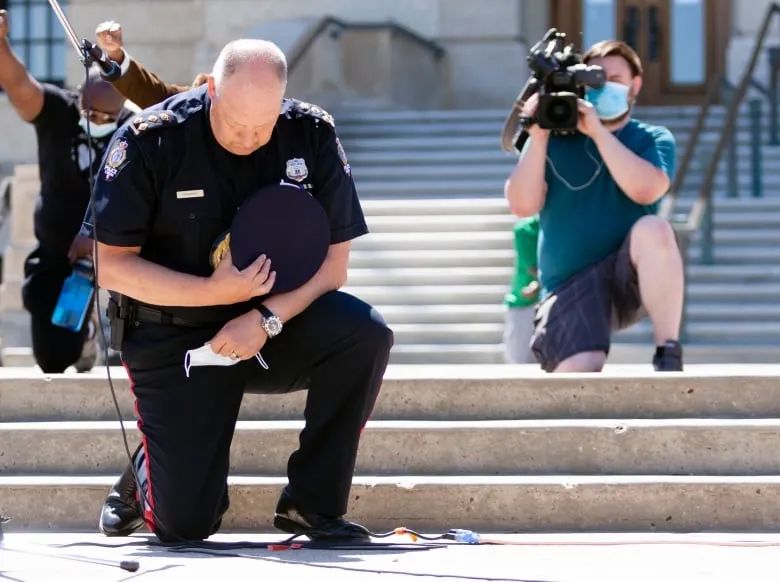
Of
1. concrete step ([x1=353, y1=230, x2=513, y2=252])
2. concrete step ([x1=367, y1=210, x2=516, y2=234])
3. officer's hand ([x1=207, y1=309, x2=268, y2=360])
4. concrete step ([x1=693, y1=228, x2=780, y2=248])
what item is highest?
officer's hand ([x1=207, y1=309, x2=268, y2=360])

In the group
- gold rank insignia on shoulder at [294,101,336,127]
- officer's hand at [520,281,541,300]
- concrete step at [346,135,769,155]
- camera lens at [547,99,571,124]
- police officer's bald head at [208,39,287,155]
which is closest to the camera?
police officer's bald head at [208,39,287,155]

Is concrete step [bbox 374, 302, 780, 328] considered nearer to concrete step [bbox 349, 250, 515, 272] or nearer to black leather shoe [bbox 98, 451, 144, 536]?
concrete step [bbox 349, 250, 515, 272]

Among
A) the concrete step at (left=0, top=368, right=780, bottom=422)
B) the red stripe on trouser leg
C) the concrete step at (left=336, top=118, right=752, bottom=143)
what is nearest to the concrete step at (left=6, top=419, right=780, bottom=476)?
the concrete step at (left=0, top=368, right=780, bottom=422)

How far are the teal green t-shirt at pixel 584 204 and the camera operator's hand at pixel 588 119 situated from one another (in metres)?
0.17

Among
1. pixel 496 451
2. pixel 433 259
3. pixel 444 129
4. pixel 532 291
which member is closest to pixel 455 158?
pixel 444 129

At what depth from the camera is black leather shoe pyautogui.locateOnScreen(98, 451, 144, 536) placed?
16.1 feet

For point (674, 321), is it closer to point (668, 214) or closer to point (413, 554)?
point (413, 554)

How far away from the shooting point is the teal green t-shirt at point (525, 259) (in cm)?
687

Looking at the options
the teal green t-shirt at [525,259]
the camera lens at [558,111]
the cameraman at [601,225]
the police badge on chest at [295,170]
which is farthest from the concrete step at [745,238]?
the police badge on chest at [295,170]

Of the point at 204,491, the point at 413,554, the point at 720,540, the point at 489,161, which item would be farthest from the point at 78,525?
the point at 489,161

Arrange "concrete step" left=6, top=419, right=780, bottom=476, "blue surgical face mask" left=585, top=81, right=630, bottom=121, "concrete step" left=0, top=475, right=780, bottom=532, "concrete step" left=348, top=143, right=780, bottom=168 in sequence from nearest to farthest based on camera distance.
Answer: "concrete step" left=0, top=475, right=780, bottom=532 → "concrete step" left=6, top=419, right=780, bottom=476 → "blue surgical face mask" left=585, top=81, right=630, bottom=121 → "concrete step" left=348, top=143, right=780, bottom=168

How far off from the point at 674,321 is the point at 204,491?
2.05 m

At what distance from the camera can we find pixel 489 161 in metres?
11.8

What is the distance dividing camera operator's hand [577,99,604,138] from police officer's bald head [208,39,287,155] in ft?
5.76
